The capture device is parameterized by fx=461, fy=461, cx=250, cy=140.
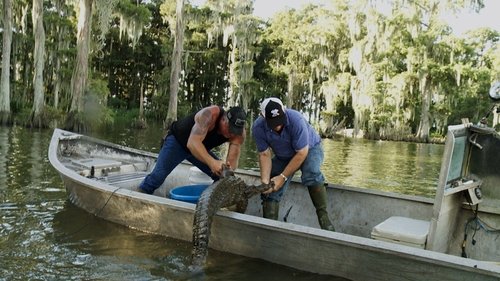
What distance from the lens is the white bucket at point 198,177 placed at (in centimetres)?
703

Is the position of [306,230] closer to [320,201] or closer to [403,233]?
[403,233]

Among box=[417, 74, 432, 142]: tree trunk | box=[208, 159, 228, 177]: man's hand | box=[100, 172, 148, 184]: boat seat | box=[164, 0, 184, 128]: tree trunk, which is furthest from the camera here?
box=[417, 74, 432, 142]: tree trunk

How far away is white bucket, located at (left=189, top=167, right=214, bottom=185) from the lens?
23.1 ft

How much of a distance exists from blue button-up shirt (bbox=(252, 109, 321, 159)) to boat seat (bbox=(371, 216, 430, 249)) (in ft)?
4.08

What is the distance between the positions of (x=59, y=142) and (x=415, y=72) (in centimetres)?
3463

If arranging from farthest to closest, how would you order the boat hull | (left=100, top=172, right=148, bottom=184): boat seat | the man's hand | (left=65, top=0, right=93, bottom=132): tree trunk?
(left=65, top=0, right=93, bottom=132): tree trunk, (left=100, top=172, right=148, bottom=184): boat seat, the man's hand, the boat hull

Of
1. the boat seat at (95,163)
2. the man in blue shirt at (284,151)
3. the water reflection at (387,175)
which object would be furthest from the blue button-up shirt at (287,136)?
the water reflection at (387,175)

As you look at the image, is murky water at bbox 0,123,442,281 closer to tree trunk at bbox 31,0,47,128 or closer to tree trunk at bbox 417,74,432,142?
tree trunk at bbox 31,0,47,128

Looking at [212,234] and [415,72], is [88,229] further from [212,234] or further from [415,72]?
[415,72]

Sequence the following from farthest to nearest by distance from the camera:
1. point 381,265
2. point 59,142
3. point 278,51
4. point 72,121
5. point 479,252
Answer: point 278,51, point 72,121, point 59,142, point 479,252, point 381,265

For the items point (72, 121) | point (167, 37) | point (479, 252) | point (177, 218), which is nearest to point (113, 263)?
point (177, 218)

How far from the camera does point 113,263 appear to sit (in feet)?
16.2

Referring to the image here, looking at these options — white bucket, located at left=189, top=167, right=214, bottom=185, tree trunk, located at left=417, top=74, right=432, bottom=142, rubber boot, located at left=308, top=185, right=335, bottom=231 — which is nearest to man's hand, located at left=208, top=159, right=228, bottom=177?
rubber boot, located at left=308, top=185, right=335, bottom=231

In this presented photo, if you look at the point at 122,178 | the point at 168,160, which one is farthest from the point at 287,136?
the point at 122,178
